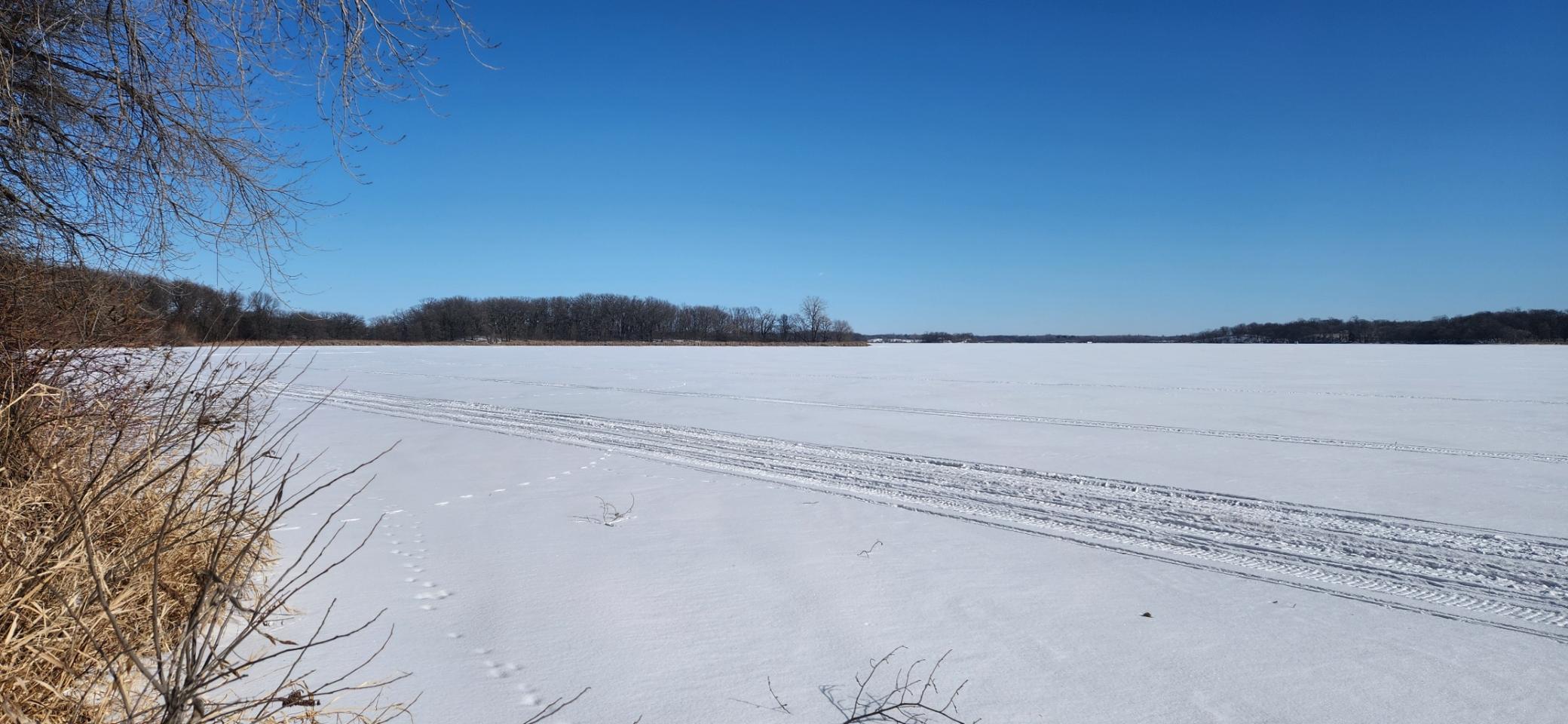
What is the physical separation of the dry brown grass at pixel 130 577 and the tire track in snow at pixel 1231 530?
824mm

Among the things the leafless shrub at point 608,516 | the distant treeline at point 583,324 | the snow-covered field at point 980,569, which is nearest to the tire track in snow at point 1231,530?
the snow-covered field at point 980,569

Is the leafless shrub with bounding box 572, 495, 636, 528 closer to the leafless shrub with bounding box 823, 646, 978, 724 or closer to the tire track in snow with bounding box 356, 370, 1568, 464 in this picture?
the leafless shrub with bounding box 823, 646, 978, 724

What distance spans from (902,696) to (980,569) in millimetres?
1680

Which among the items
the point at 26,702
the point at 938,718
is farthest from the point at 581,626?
→ the point at 26,702

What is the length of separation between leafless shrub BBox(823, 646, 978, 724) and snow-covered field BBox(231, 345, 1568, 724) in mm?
87

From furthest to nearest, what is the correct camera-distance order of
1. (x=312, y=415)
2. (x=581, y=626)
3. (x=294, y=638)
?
(x=312, y=415)
(x=581, y=626)
(x=294, y=638)

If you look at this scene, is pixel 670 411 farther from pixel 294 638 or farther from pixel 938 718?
pixel 938 718

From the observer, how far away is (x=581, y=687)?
3.06 m

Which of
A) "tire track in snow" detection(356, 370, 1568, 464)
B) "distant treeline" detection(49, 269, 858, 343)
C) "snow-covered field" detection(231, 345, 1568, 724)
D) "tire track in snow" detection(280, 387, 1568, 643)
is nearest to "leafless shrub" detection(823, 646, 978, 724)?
"snow-covered field" detection(231, 345, 1568, 724)

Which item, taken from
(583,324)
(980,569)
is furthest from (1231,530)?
(583,324)

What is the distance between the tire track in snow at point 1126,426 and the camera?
8.27 m

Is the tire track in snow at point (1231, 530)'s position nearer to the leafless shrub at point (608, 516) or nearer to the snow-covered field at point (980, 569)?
the snow-covered field at point (980, 569)

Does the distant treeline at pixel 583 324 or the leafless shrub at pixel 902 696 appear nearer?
the leafless shrub at pixel 902 696

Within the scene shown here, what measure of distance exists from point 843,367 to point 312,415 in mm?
18999
